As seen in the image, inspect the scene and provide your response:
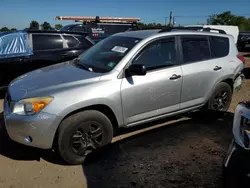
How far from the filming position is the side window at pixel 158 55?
3648 mm

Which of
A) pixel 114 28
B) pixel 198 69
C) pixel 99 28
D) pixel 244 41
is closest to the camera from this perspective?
pixel 198 69

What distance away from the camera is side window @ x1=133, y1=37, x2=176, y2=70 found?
144 inches

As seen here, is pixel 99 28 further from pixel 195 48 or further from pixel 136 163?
pixel 136 163

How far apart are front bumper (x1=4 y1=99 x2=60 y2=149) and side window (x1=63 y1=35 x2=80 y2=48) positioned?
3789mm

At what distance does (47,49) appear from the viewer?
20.6 feet

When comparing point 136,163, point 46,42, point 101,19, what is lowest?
point 136,163

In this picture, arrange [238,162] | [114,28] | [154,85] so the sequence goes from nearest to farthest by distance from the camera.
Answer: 1. [238,162]
2. [154,85]
3. [114,28]

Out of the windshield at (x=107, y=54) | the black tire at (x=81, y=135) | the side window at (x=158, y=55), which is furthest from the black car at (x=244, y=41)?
the black tire at (x=81, y=135)

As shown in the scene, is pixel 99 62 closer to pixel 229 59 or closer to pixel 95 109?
pixel 95 109

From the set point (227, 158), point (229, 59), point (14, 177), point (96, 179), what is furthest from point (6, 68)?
point (227, 158)

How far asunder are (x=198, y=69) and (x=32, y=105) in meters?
2.56

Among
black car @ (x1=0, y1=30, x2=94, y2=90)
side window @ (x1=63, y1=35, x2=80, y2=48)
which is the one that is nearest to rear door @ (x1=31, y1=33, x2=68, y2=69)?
black car @ (x1=0, y1=30, x2=94, y2=90)

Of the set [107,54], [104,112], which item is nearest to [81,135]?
[104,112]

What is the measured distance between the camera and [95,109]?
129 inches
